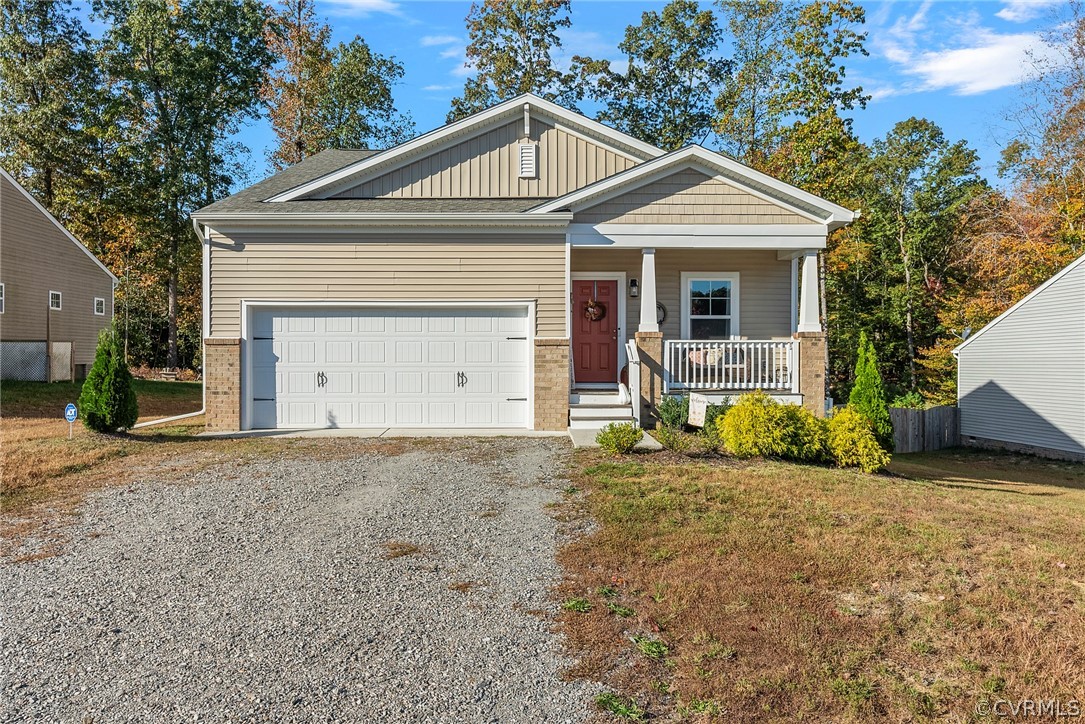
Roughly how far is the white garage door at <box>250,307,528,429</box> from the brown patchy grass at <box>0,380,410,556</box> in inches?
48.7

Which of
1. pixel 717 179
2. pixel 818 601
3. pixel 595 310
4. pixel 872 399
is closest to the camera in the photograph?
pixel 818 601

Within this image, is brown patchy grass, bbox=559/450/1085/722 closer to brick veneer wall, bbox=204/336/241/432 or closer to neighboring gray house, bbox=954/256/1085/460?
brick veneer wall, bbox=204/336/241/432

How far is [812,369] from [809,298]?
48.8 inches

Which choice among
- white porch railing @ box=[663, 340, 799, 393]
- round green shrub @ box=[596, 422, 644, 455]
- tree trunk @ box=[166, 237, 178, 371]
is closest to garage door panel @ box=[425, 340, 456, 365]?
round green shrub @ box=[596, 422, 644, 455]

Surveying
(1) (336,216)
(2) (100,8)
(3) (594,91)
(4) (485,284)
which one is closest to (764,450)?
(4) (485,284)

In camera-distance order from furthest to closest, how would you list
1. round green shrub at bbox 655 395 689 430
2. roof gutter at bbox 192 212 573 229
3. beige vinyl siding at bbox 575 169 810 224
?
1. beige vinyl siding at bbox 575 169 810 224
2. roof gutter at bbox 192 212 573 229
3. round green shrub at bbox 655 395 689 430

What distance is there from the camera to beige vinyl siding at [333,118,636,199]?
38.9 ft

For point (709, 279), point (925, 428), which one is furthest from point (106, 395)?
point (925, 428)

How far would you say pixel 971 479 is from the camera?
10.6m

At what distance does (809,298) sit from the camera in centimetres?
1114

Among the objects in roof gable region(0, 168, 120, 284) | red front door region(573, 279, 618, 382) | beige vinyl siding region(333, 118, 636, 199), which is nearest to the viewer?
beige vinyl siding region(333, 118, 636, 199)

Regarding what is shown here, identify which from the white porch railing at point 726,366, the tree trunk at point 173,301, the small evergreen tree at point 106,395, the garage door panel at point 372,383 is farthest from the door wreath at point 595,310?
the tree trunk at point 173,301

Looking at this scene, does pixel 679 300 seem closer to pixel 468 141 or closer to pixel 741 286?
pixel 741 286

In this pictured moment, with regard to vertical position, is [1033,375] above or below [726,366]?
below
